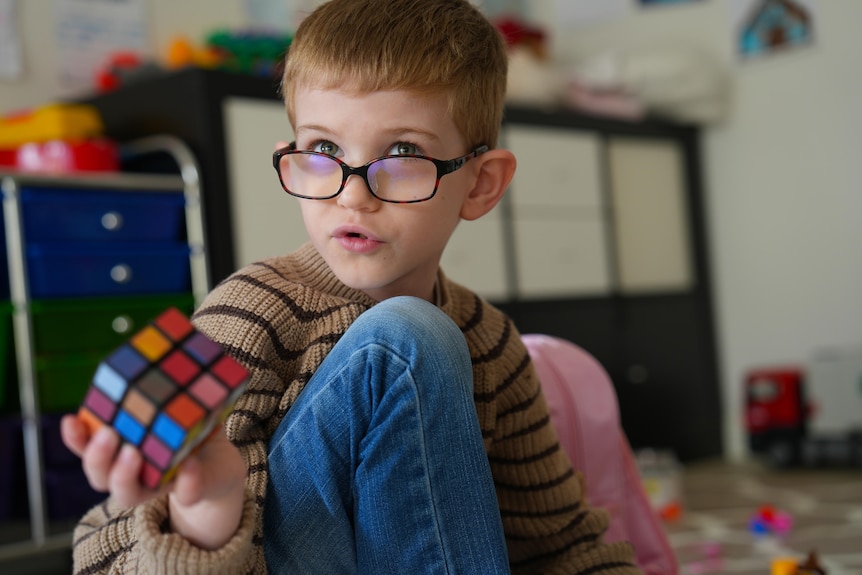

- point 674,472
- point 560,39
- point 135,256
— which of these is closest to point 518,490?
point 135,256

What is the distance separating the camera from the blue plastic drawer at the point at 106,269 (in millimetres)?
1972

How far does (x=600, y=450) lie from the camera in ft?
4.53

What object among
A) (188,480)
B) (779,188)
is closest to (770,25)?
(779,188)

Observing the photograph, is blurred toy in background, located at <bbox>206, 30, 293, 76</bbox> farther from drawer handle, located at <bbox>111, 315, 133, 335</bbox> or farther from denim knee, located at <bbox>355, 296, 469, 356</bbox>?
denim knee, located at <bbox>355, 296, 469, 356</bbox>

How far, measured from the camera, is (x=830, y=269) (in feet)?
10.6

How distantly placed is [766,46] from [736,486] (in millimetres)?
1449

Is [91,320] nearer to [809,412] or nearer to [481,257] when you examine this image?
[481,257]

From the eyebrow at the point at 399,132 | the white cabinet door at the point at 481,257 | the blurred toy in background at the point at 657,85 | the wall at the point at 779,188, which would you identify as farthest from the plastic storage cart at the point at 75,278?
the blurred toy in background at the point at 657,85

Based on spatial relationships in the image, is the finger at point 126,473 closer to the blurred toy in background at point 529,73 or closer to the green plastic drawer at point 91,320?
the green plastic drawer at point 91,320

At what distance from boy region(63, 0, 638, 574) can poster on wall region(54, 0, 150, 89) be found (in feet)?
5.65

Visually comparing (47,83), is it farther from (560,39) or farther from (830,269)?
(830,269)

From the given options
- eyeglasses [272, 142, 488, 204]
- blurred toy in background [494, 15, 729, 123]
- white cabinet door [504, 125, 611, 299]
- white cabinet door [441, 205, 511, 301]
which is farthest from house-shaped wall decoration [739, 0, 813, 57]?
eyeglasses [272, 142, 488, 204]

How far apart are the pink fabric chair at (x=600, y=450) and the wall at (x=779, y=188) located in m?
1.90

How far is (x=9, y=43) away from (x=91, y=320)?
82cm
